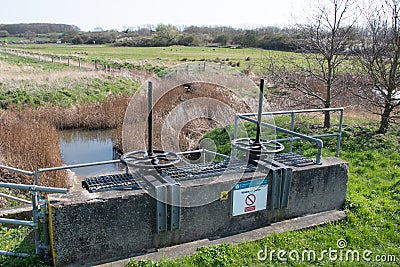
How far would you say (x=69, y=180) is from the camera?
9367 millimetres

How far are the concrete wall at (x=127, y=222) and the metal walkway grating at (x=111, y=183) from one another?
5.9 inches

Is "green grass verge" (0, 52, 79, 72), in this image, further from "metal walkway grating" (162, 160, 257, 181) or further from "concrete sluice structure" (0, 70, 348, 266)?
"concrete sluice structure" (0, 70, 348, 266)

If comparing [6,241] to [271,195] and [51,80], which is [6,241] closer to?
[271,195]

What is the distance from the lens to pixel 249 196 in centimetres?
488

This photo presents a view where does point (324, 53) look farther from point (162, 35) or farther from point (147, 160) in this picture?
point (162, 35)

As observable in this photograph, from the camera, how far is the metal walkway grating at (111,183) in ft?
14.4

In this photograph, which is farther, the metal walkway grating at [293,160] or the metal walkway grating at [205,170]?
the metal walkway grating at [293,160]

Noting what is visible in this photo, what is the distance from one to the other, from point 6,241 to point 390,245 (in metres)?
4.97

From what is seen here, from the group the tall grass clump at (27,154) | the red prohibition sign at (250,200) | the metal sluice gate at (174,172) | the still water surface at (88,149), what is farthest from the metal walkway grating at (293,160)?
the still water surface at (88,149)

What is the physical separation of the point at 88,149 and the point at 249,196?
407 inches

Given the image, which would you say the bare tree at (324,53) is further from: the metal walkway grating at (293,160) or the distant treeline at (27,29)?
the distant treeline at (27,29)

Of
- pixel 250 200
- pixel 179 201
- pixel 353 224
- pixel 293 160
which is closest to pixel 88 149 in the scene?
pixel 293 160

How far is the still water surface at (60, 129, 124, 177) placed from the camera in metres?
11.6

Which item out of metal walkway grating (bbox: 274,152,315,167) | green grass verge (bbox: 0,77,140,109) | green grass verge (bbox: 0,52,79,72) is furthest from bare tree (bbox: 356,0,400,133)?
green grass verge (bbox: 0,52,79,72)
